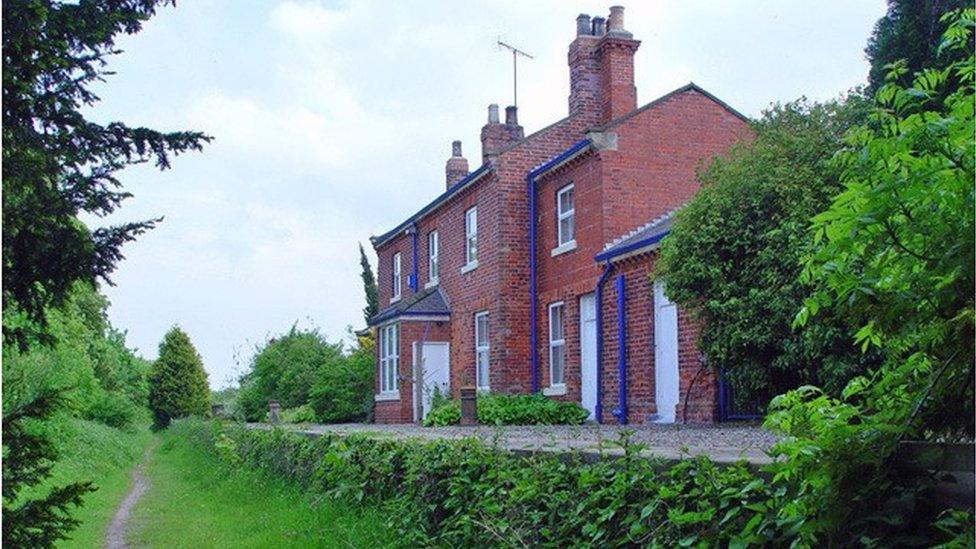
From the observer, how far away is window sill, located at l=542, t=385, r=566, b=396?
22.2 m

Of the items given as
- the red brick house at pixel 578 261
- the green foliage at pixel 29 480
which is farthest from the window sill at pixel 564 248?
the green foliage at pixel 29 480

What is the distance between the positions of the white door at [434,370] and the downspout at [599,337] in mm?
7019

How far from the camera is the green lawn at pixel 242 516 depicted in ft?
29.7

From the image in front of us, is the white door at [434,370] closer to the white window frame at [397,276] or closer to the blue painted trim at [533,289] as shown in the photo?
the blue painted trim at [533,289]

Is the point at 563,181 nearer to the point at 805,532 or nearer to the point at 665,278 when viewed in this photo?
the point at 665,278

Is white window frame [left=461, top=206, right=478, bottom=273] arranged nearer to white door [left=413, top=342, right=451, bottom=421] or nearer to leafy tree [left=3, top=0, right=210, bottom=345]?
white door [left=413, top=342, right=451, bottom=421]

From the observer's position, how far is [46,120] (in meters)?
6.54

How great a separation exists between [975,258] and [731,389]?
13.8 meters

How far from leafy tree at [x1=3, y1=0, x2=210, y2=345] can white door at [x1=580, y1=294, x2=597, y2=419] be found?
14.2 metres

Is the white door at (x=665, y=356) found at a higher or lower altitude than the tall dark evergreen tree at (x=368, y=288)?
lower

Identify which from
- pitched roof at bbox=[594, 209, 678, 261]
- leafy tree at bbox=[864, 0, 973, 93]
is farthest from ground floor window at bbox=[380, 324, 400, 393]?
leafy tree at bbox=[864, 0, 973, 93]

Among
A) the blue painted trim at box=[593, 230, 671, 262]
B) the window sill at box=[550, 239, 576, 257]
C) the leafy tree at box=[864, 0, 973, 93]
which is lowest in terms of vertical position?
the blue painted trim at box=[593, 230, 671, 262]

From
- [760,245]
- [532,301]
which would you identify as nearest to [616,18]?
[532,301]

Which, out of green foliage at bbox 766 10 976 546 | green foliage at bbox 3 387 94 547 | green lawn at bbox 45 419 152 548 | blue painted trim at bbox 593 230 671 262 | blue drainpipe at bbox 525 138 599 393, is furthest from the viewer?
blue drainpipe at bbox 525 138 599 393
